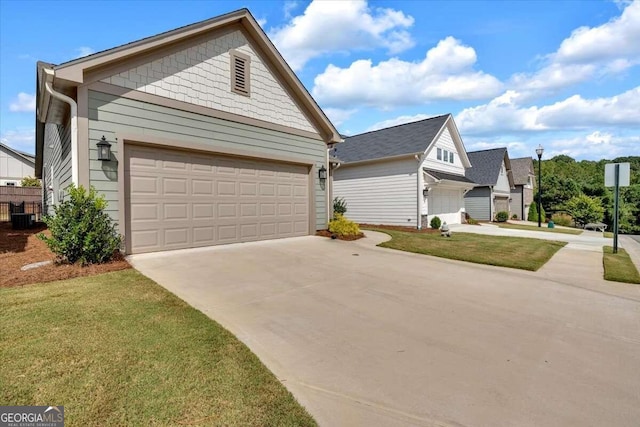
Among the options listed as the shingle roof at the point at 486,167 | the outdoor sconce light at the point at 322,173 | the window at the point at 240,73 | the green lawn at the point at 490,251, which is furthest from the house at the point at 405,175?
the window at the point at 240,73

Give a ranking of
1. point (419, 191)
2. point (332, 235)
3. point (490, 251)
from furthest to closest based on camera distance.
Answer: point (419, 191) → point (332, 235) → point (490, 251)

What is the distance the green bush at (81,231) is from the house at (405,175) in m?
13.3

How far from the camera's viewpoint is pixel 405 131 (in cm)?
1975

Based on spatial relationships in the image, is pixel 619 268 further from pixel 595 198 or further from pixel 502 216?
pixel 595 198

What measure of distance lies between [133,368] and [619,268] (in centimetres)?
1015

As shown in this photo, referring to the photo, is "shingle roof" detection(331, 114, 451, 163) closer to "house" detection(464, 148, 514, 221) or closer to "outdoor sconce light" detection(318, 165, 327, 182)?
"outdoor sconce light" detection(318, 165, 327, 182)

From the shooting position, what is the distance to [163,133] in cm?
788

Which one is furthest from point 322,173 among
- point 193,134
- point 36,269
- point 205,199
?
point 36,269

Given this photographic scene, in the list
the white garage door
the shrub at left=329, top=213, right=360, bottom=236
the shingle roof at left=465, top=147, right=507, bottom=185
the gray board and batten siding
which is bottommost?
the shrub at left=329, top=213, right=360, bottom=236

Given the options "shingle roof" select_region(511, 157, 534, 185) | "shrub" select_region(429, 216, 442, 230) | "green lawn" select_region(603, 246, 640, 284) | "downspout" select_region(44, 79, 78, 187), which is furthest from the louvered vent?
"shingle roof" select_region(511, 157, 534, 185)

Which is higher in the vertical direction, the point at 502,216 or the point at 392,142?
the point at 392,142

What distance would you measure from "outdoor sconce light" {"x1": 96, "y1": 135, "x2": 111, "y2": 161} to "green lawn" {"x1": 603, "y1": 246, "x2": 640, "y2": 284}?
36.5 feet

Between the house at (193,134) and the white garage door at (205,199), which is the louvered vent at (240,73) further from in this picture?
the white garage door at (205,199)

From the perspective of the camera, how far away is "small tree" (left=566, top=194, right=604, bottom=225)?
2858 cm
